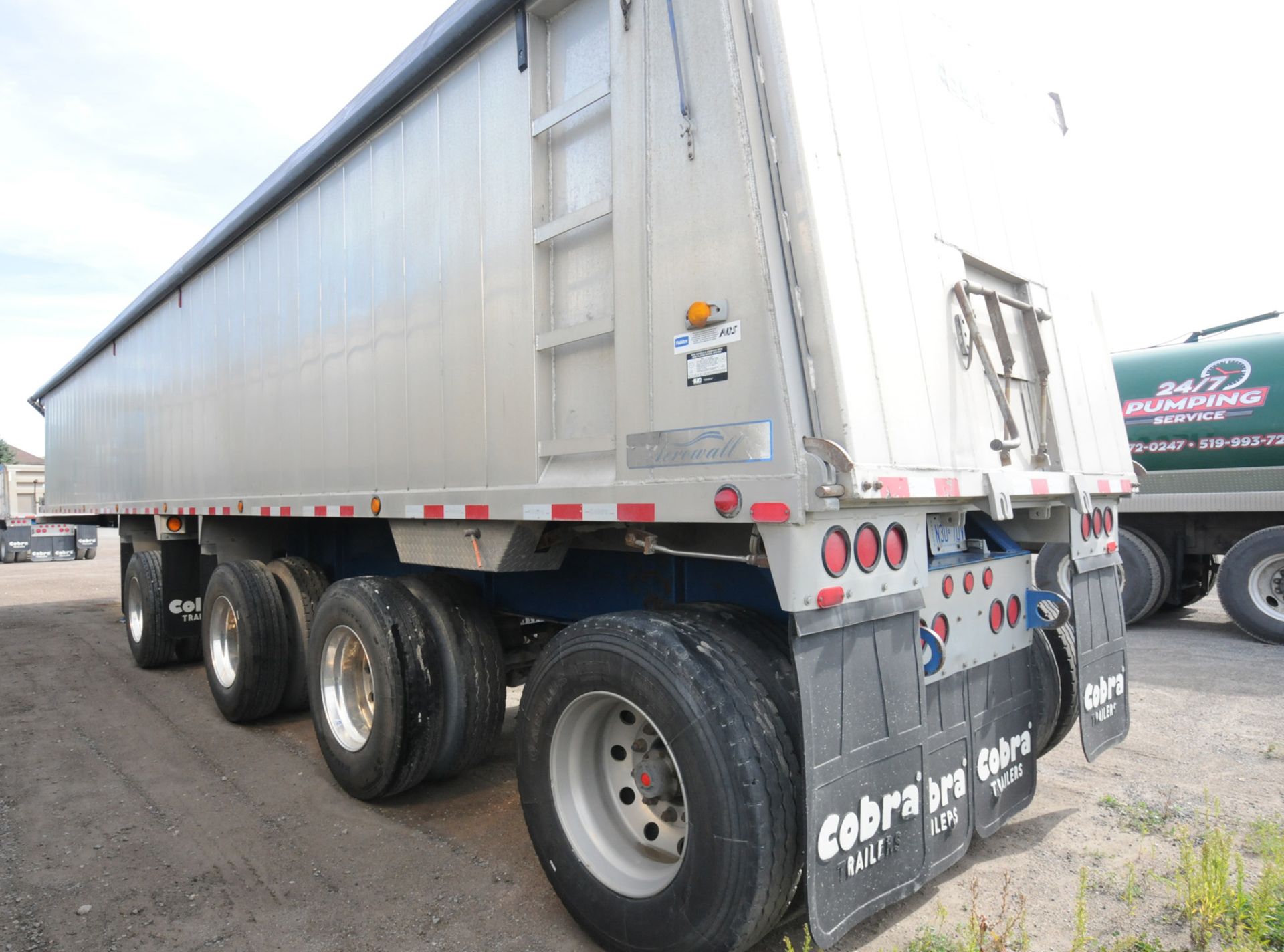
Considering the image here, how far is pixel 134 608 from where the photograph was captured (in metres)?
8.34

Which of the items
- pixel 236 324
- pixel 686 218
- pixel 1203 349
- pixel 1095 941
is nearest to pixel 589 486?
pixel 686 218

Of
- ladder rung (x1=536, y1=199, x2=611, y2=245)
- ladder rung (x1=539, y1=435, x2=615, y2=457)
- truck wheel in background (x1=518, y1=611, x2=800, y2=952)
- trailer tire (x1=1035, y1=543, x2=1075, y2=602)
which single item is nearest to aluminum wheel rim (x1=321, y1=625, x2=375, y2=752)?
truck wheel in background (x1=518, y1=611, x2=800, y2=952)

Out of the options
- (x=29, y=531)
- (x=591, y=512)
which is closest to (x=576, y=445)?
(x=591, y=512)

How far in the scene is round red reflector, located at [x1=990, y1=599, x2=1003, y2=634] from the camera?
3.23 m

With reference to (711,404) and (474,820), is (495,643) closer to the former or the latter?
(474,820)

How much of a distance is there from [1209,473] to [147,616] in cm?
1031

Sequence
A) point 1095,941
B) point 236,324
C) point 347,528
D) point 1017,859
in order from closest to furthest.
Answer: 1. point 1095,941
2. point 1017,859
3. point 347,528
4. point 236,324

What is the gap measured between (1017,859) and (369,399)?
12.3 ft

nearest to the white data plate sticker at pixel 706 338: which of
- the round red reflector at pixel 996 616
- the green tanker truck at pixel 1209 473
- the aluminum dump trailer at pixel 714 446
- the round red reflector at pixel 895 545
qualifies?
the aluminum dump trailer at pixel 714 446

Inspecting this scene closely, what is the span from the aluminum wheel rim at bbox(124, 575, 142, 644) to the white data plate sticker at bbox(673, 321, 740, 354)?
7370 millimetres

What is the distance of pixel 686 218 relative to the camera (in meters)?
2.65

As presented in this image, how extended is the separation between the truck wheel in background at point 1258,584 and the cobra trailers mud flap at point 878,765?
6.56 metres

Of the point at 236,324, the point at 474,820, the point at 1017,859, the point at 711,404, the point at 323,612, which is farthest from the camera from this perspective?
the point at 236,324

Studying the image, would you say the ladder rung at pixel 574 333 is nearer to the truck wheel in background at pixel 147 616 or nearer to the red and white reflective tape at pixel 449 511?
the red and white reflective tape at pixel 449 511
